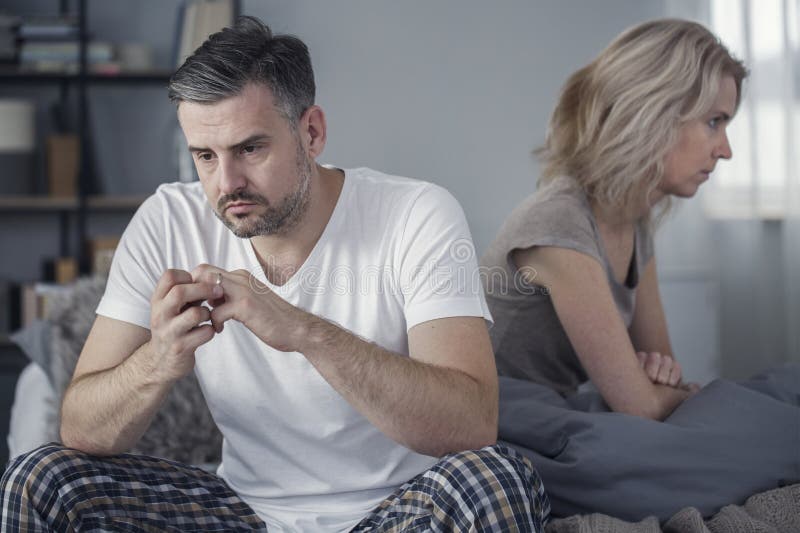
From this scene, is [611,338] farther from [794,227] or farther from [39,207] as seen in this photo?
[39,207]

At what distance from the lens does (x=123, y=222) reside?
3621 mm

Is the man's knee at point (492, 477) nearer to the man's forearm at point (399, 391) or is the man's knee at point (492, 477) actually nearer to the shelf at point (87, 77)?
the man's forearm at point (399, 391)

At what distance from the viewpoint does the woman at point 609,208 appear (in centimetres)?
159

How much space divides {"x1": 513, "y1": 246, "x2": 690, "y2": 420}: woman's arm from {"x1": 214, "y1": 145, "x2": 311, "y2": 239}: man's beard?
0.47m

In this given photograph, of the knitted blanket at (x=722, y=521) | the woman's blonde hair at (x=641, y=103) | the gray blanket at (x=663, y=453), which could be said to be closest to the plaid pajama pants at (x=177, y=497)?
the knitted blanket at (x=722, y=521)

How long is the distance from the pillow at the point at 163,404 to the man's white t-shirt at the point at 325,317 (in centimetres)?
43

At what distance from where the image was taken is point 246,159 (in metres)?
1.33

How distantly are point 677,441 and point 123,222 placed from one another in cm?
270

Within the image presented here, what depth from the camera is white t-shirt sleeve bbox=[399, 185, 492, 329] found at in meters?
1.29

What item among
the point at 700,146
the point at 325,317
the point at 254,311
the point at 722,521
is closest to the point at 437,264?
the point at 325,317

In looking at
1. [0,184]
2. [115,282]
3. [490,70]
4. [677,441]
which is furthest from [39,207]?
[677,441]

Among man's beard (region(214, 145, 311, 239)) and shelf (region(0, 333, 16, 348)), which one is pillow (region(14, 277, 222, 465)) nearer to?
man's beard (region(214, 145, 311, 239))

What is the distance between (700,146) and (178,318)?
105 cm

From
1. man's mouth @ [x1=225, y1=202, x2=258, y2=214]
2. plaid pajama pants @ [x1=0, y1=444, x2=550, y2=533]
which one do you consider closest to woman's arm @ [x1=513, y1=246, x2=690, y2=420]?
→ plaid pajama pants @ [x1=0, y1=444, x2=550, y2=533]
